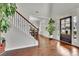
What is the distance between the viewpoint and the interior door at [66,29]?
10.5 feet

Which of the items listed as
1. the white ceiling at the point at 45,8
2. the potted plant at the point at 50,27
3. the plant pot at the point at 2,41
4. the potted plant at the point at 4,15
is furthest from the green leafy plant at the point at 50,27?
the plant pot at the point at 2,41

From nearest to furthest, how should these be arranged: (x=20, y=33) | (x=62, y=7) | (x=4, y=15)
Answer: (x=4, y=15)
(x=62, y=7)
(x=20, y=33)

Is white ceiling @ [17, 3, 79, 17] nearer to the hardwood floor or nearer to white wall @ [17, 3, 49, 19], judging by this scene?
white wall @ [17, 3, 49, 19]

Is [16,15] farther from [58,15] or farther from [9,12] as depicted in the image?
[58,15]

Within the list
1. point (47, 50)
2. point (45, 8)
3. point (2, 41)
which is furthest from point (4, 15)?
point (47, 50)

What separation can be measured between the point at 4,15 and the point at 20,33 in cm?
57

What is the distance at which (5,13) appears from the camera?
292 centimetres

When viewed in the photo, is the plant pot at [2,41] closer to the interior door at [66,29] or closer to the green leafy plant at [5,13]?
the green leafy plant at [5,13]

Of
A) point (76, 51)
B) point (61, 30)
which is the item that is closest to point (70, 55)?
point (76, 51)

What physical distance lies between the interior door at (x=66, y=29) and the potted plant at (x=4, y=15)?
1212 mm

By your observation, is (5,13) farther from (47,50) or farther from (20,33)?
(47,50)

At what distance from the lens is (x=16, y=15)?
9.98 feet

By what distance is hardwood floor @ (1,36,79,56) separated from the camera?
301 cm

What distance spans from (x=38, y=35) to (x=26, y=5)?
30.0 inches
